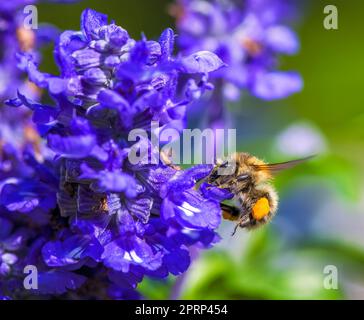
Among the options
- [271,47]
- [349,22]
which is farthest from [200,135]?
[349,22]

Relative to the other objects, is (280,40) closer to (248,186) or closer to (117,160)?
(248,186)

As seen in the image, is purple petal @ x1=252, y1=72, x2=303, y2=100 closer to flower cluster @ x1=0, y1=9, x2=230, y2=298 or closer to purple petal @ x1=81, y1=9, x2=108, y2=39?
flower cluster @ x1=0, y1=9, x2=230, y2=298

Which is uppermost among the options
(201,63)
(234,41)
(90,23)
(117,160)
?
(234,41)

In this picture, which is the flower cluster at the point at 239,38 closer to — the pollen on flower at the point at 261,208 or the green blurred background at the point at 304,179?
the green blurred background at the point at 304,179

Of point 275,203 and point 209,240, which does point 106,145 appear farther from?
point 275,203

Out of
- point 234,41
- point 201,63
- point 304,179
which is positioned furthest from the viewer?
point 304,179

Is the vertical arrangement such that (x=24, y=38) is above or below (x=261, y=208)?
above

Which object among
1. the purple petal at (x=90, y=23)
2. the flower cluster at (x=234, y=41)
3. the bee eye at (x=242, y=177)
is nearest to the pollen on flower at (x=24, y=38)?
the flower cluster at (x=234, y=41)

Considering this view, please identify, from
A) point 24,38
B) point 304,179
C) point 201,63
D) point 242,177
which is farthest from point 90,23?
point 304,179
